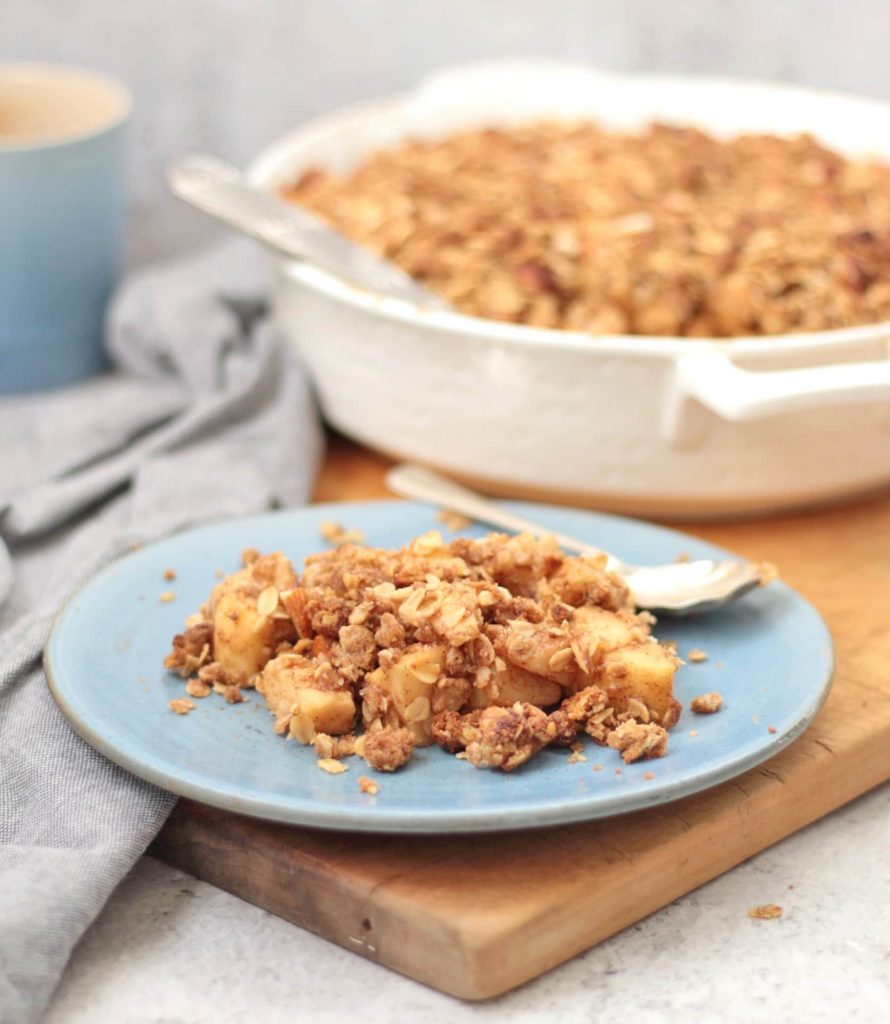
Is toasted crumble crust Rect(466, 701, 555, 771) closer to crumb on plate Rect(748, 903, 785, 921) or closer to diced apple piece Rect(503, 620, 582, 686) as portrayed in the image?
diced apple piece Rect(503, 620, 582, 686)

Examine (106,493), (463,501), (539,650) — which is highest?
(539,650)

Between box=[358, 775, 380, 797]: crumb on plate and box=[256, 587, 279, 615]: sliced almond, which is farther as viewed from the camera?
box=[256, 587, 279, 615]: sliced almond

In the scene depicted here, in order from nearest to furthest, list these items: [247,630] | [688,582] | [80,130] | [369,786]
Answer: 1. [369,786]
2. [247,630]
3. [688,582]
4. [80,130]

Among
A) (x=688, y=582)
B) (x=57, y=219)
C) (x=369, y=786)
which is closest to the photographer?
(x=369, y=786)

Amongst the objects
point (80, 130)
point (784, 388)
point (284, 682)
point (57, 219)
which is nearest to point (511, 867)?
point (284, 682)

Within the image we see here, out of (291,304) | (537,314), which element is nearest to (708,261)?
(537,314)

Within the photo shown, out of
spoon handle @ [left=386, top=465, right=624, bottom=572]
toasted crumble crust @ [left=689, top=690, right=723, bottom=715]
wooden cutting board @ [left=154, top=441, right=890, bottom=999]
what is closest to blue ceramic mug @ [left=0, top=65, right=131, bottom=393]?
spoon handle @ [left=386, top=465, right=624, bottom=572]

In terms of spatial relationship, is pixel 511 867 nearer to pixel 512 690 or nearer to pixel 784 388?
pixel 512 690
